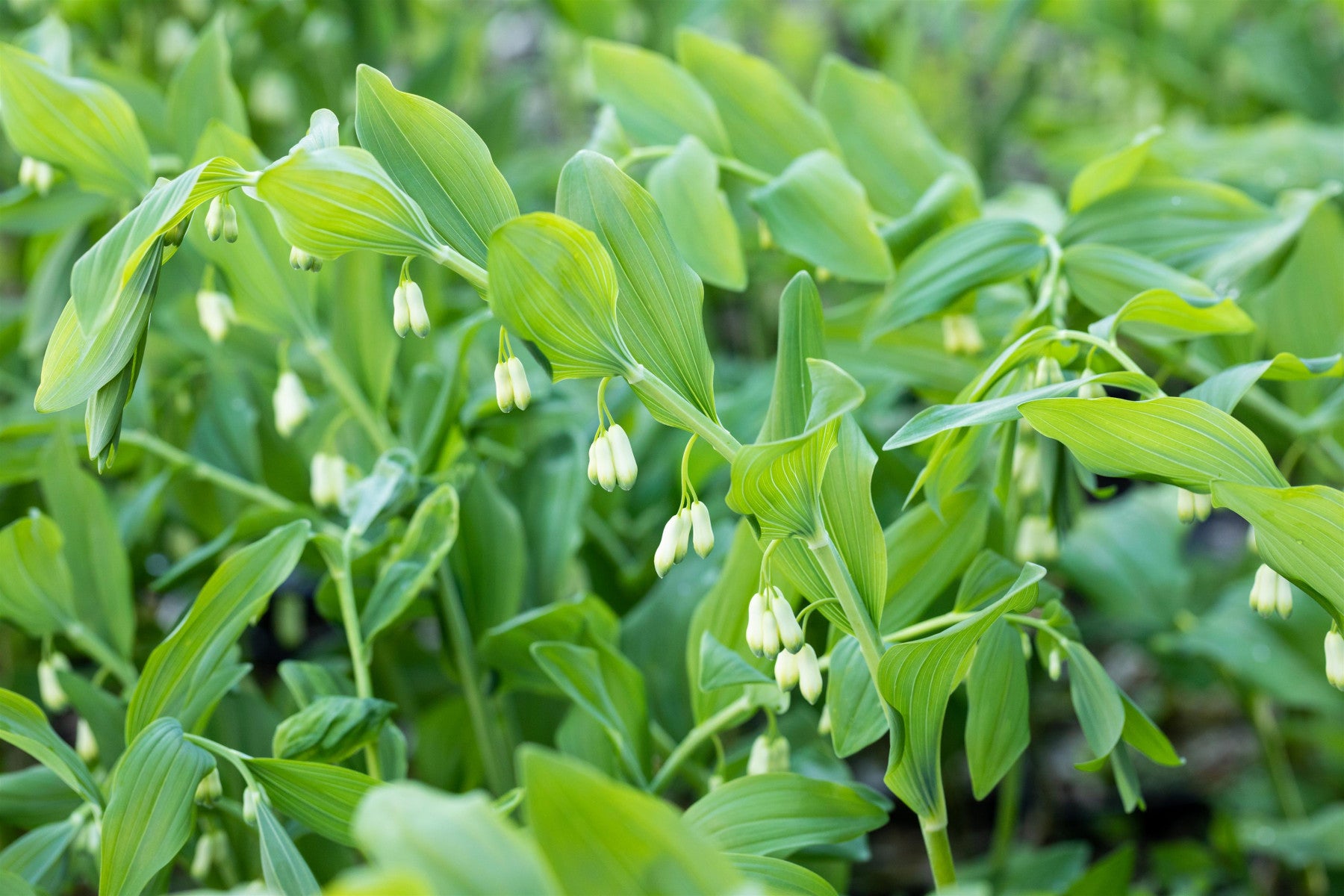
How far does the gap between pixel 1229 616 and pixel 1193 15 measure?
1.18 metres

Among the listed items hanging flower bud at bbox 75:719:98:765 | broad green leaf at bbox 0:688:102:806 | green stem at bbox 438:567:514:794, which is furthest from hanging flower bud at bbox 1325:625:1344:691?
hanging flower bud at bbox 75:719:98:765

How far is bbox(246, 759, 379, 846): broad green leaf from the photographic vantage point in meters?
0.69

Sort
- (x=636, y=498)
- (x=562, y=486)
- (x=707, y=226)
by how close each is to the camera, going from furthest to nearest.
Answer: (x=636, y=498) < (x=562, y=486) < (x=707, y=226)

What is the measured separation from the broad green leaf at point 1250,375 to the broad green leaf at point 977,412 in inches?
2.2

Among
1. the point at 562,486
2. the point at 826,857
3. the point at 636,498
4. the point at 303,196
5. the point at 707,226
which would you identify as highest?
the point at 303,196

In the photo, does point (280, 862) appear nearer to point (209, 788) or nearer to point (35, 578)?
point (209, 788)

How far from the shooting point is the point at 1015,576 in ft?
2.52

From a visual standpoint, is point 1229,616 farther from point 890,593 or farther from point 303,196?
point 303,196

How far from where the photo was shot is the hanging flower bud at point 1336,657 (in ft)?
2.16

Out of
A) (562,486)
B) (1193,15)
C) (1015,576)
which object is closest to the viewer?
(1015,576)

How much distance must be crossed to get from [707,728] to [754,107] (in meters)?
0.61

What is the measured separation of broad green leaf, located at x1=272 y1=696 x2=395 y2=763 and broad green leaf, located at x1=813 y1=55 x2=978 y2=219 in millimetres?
693

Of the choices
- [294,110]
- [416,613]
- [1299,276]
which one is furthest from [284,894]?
[294,110]

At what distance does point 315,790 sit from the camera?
70cm
